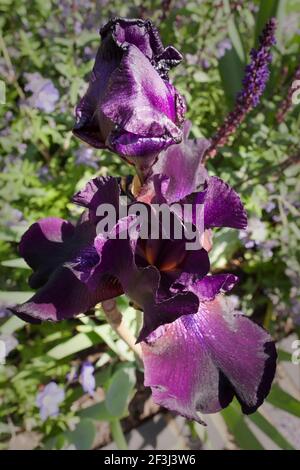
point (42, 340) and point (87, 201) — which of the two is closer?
point (87, 201)

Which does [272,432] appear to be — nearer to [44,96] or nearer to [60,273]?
[60,273]

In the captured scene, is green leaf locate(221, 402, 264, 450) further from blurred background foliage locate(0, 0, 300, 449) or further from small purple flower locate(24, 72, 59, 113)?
small purple flower locate(24, 72, 59, 113)

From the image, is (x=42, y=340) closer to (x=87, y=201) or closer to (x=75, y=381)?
(x=75, y=381)

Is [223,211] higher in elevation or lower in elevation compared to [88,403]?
higher

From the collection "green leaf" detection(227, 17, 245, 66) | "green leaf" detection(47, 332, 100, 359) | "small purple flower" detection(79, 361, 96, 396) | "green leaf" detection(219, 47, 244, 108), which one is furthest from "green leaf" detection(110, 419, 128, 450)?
"green leaf" detection(227, 17, 245, 66)

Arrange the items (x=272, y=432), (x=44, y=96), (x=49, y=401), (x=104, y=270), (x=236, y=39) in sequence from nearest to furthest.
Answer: (x=104, y=270) < (x=272, y=432) < (x=49, y=401) < (x=44, y=96) < (x=236, y=39)

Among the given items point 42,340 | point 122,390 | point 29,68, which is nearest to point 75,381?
point 42,340

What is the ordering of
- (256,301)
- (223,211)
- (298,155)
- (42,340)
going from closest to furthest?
1. (223,211)
2. (298,155)
3. (42,340)
4. (256,301)

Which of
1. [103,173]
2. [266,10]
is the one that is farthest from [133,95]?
[266,10]
